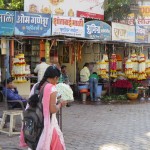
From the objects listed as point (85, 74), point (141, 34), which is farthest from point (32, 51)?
point (141, 34)

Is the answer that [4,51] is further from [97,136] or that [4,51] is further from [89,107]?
[97,136]

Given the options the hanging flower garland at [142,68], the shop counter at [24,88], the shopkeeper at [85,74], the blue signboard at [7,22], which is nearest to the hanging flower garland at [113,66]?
the hanging flower garland at [142,68]

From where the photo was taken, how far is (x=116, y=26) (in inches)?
599

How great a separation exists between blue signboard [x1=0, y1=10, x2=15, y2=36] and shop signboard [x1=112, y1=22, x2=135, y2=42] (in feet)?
16.9

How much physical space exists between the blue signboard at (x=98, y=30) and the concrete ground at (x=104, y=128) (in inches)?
120

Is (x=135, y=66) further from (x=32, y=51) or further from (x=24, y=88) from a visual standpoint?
(x=24, y=88)

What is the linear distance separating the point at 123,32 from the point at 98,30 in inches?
77.1

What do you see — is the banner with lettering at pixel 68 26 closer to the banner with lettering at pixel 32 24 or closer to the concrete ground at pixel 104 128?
the banner with lettering at pixel 32 24

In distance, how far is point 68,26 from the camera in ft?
43.2

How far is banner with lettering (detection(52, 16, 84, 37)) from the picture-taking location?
41.9 feet

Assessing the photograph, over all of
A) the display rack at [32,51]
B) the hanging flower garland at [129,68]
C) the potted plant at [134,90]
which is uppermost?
the display rack at [32,51]

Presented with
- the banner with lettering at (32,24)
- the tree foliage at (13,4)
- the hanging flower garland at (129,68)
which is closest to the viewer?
the banner with lettering at (32,24)

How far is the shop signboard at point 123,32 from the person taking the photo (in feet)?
49.5

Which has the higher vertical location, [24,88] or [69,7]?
[69,7]
